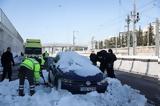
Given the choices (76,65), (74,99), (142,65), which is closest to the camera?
(74,99)

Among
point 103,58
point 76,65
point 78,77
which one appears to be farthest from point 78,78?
point 103,58

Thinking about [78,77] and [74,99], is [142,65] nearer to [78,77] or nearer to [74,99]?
[78,77]

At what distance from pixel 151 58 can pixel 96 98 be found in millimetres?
20303

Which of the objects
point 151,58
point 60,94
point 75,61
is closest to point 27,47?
point 151,58

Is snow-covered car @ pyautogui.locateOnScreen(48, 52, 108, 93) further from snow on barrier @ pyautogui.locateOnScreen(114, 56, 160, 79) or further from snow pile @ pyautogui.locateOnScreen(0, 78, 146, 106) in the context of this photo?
snow on barrier @ pyautogui.locateOnScreen(114, 56, 160, 79)

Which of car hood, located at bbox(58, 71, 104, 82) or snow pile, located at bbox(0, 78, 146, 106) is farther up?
car hood, located at bbox(58, 71, 104, 82)

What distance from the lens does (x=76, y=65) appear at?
14961 millimetres

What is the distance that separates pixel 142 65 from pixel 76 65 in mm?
19387

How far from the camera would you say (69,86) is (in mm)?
13555

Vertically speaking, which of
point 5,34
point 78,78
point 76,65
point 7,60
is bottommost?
point 78,78

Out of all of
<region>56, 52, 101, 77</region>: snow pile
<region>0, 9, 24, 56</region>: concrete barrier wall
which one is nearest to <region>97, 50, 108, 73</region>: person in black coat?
<region>56, 52, 101, 77</region>: snow pile

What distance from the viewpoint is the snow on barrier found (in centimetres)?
3016

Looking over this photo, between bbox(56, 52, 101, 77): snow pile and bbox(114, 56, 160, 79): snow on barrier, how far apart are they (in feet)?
41.8

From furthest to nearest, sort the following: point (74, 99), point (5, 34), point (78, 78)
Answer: point (5, 34) → point (78, 78) → point (74, 99)
